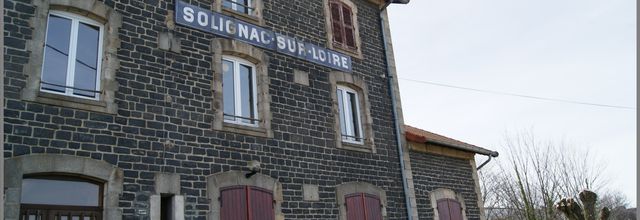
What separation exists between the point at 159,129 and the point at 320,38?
173 inches

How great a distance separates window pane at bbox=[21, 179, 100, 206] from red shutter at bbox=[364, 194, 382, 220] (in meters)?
5.03

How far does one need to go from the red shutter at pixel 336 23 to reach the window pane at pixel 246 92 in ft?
8.56

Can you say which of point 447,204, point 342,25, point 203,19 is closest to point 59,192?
point 203,19

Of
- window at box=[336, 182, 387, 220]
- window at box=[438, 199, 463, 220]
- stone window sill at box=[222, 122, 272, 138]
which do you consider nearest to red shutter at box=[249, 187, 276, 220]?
stone window sill at box=[222, 122, 272, 138]

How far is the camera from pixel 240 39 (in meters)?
9.00

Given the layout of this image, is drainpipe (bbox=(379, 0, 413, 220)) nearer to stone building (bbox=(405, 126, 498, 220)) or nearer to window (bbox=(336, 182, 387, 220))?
stone building (bbox=(405, 126, 498, 220))

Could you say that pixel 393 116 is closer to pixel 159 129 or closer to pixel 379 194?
pixel 379 194

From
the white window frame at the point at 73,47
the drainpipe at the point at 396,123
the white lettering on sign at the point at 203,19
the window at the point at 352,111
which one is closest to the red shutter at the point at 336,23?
the window at the point at 352,111

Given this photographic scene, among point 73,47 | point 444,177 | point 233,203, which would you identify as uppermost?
point 73,47

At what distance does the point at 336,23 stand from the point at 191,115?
4.61 metres

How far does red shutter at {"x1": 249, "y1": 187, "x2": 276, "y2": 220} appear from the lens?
801 centimetres

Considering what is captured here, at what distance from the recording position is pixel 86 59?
713cm

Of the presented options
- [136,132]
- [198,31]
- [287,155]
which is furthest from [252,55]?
[136,132]

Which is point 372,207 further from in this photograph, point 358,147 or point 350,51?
point 350,51
